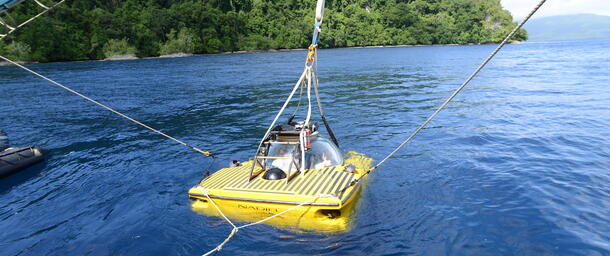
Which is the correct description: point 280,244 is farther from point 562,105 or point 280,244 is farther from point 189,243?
point 562,105

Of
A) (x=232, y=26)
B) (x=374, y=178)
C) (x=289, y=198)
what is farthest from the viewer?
(x=232, y=26)

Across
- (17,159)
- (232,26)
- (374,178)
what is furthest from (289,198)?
(232,26)

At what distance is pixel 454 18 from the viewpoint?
15975 centimetres

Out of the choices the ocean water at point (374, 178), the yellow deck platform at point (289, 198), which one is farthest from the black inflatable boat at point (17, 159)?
the yellow deck platform at point (289, 198)

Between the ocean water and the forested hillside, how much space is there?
251 feet

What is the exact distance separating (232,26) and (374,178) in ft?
417

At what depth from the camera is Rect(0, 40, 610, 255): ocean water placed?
9.03 metres

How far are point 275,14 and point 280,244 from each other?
505ft

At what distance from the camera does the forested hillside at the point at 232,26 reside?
309 feet

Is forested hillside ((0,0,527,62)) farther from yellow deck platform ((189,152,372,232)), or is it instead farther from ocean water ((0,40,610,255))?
yellow deck platform ((189,152,372,232))

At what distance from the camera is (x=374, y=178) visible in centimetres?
1309

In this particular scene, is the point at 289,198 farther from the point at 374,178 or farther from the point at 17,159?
the point at 17,159

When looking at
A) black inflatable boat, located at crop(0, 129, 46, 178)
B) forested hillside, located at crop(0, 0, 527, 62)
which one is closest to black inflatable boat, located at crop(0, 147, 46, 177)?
black inflatable boat, located at crop(0, 129, 46, 178)

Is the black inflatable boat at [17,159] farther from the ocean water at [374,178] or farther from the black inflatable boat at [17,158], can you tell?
the ocean water at [374,178]
